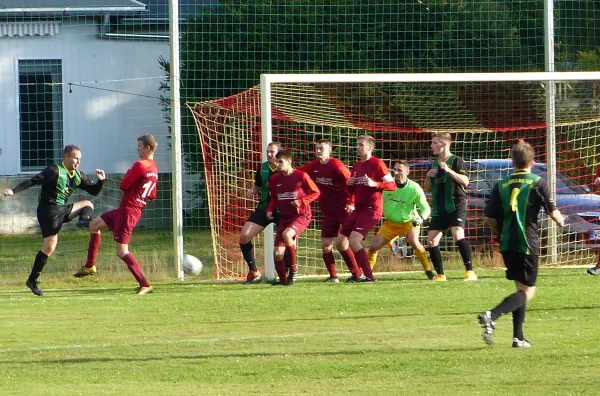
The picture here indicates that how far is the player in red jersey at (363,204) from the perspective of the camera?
14000mm

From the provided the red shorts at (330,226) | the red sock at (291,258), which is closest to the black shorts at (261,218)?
the red sock at (291,258)

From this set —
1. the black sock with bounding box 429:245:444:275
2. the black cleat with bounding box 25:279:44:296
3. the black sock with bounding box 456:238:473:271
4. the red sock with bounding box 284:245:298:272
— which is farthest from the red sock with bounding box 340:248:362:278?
the black cleat with bounding box 25:279:44:296

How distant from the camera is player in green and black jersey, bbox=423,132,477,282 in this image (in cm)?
1388

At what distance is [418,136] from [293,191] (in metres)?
6.72

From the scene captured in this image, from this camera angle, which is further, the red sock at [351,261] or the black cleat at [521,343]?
the red sock at [351,261]

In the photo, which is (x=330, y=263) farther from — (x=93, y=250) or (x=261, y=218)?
(x=93, y=250)

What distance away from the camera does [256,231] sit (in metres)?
14.5

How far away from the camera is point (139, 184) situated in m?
13.0

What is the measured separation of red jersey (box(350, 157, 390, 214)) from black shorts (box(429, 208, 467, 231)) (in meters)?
0.72

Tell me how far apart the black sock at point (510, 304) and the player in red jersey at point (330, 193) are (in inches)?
233

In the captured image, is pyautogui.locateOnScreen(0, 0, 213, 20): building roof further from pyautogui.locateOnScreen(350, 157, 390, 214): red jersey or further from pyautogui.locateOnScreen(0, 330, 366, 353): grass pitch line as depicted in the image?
pyautogui.locateOnScreen(0, 330, 366, 353): grass pitch line

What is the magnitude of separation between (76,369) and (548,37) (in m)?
11.0

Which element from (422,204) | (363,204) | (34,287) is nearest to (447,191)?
(422,204)

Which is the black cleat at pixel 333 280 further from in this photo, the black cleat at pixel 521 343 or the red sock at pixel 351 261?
the black cleat at pixel 521 343
